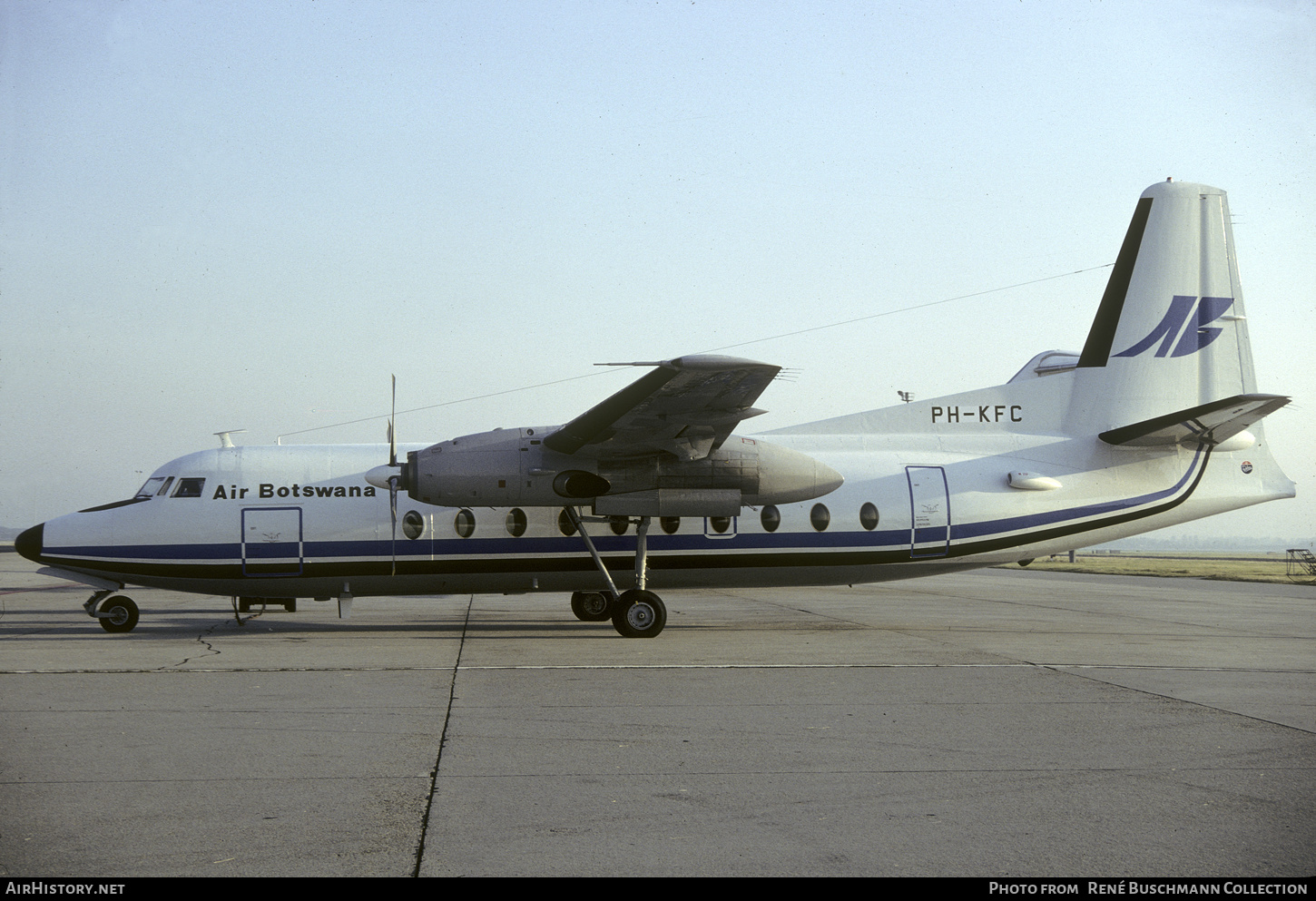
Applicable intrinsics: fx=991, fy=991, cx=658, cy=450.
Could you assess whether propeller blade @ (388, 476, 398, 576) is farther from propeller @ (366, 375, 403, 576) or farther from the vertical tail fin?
the vertical tail fin

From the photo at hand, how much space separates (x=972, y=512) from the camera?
1611 cm

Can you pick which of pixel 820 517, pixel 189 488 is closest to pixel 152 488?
pixel 189 488

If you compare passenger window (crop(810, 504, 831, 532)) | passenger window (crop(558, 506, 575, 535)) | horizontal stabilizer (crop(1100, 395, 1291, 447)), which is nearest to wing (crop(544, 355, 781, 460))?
passenger window (crop(558, 506, 575, 535))

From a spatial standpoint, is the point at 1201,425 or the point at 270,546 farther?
the point at 1201,425

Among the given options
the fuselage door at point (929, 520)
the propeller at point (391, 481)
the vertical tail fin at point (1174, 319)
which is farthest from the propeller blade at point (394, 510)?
the vertical tail fin at point (1174, 319)

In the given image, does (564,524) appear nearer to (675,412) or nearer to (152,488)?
(675,412)

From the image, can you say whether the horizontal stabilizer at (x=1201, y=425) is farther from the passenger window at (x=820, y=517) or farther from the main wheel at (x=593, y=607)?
the main wheel at (x=593, y=607)

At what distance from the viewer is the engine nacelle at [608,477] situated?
14.0 metres

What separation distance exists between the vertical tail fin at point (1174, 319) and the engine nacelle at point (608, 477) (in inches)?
242

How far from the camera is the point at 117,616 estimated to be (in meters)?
15.8

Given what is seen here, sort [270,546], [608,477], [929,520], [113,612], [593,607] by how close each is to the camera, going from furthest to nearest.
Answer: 1. [593,607]
2. [929,520]
3. [113,612]
4. [270,546]
5. [608,477]

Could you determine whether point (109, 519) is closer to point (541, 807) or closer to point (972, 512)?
point (541, 807)

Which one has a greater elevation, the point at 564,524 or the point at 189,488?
the point at 189,488

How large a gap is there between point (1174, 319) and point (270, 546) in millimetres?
15564
